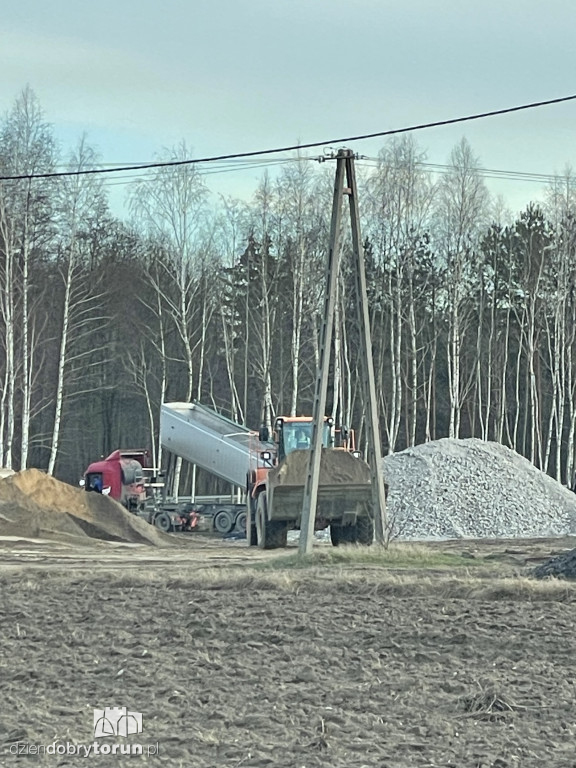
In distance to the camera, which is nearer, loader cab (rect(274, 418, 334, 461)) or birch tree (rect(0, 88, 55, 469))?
loader cab (rect(274, 418, 334, 461))

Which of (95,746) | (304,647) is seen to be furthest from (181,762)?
(304,647)

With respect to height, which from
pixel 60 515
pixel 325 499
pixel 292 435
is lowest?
pixel 60 515

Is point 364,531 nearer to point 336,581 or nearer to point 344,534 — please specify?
point 344,534

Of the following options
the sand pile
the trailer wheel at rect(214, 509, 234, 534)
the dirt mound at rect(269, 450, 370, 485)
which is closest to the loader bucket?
the dirt mound at rect(269, 450, 370, 485)

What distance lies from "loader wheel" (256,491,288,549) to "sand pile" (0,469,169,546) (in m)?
4.89

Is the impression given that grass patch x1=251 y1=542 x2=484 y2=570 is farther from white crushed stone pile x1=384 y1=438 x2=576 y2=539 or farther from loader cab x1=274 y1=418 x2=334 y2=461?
white crushed stone pile x1=384 y1=438 x2=576 y2=539

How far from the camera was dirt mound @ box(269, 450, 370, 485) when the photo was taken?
73.8ft

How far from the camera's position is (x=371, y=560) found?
1802 centimetres

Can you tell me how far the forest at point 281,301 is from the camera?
39125 mm

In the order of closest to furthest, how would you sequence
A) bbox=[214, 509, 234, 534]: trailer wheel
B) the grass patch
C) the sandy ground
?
the sandy ground < the grass patch < bbox=[214, 509, 234, 534]: trailer wheel

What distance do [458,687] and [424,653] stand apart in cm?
127

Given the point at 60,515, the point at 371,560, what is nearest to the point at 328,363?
the point at 371,560

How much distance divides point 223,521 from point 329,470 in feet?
37.7

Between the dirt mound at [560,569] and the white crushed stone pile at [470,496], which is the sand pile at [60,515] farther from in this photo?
the dirt mound at [560,569]
